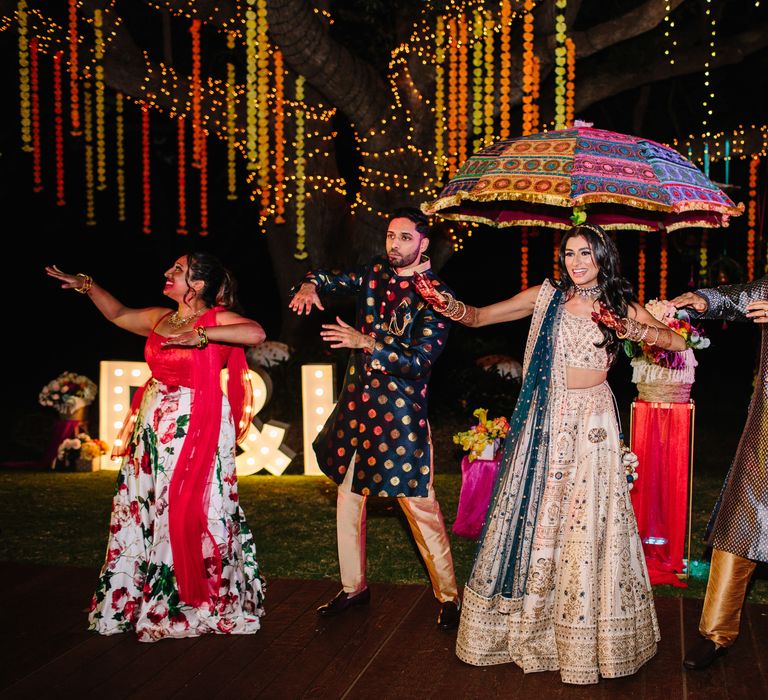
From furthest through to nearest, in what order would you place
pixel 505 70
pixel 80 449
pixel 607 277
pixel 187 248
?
1. pixel 187 248
2. pixel 80 449
3. pixel 505 70
4. pixel 607 277

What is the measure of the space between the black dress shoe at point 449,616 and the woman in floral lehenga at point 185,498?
2.84 feet

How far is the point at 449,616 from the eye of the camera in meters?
4.80

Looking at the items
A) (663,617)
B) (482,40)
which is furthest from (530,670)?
(482,40)

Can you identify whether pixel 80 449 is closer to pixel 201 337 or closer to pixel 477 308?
pixel 201 337

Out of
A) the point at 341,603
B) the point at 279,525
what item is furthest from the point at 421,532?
the point at 279,525

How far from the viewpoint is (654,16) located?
31.2ft

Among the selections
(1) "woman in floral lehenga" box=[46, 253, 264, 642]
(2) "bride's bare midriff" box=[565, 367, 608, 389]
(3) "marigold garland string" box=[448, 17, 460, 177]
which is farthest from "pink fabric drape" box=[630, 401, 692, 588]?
(3) "marigold garland string" box=[448, 17, 460, 177]

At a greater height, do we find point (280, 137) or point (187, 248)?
point (280, 137)

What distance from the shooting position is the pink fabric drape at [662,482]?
564cm

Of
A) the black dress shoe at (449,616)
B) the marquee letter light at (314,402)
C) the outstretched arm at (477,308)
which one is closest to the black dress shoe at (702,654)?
the black dress shoe at (449,616)

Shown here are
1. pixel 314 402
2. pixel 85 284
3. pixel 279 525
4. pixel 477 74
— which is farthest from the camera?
pixel 477 74

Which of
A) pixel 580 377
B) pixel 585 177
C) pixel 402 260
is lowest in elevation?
pixel 580 377

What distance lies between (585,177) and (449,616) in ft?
7.04

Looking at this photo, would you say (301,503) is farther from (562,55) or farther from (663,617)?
(562,55)
